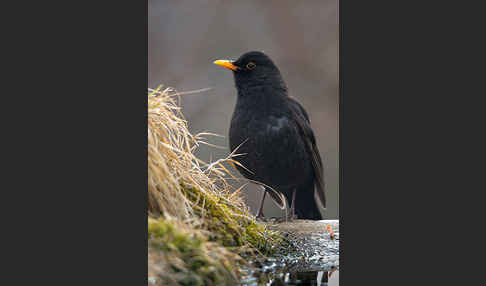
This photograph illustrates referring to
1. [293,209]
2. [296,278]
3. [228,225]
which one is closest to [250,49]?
[293,209]

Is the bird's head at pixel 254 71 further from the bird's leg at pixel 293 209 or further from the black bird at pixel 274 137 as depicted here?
the bird's leg at pixel 293 209

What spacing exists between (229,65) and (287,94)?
0.54 m

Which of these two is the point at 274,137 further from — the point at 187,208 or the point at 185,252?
the point at 185,252

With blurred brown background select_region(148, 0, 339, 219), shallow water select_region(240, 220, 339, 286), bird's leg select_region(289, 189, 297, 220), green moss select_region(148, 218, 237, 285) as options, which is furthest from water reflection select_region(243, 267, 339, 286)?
bird's leg select_region(289, 189, 297, 220)

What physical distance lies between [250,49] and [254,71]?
21 cm

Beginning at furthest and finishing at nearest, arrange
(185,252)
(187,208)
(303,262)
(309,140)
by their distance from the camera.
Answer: (309,140)
(303,262)
(187,208)
(185,252)

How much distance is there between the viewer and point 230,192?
4051 mm

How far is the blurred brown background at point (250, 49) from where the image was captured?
3916mm

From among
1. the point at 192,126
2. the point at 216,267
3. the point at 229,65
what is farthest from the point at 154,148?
the point at 229,65

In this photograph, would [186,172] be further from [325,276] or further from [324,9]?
[324,9]

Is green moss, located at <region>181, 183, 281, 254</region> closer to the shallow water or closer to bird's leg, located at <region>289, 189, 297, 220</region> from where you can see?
the shallow water

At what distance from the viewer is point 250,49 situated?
4.36 metres

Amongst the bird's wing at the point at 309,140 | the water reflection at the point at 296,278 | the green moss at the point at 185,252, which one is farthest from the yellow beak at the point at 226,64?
the water reflection at the point at 296,278

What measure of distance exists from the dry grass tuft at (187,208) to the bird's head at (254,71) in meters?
0.72
